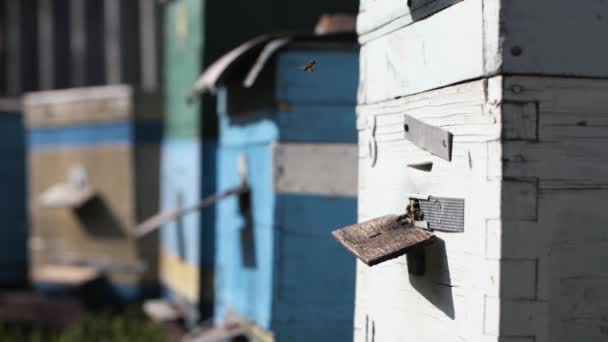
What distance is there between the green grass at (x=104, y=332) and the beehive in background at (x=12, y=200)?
128 inches

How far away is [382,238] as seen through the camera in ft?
11.6

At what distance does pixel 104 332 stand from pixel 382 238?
6612mm

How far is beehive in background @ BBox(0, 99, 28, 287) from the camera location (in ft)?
44.3

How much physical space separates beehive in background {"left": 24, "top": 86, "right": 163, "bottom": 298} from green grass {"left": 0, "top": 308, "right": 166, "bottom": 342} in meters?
0.77

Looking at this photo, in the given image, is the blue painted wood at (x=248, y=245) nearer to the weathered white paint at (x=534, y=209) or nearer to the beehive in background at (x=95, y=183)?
the weathered white paint at (x=534, y=209)

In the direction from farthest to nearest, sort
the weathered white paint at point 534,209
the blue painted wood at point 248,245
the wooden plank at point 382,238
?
the blue painted wood at point 248,245 → the wooden plank at point 382,238 → the weathered white paint at point 534,209

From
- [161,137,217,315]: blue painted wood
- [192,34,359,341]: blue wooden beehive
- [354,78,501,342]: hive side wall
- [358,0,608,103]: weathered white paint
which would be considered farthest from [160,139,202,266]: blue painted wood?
[358,0,608,103]: weathered white paint

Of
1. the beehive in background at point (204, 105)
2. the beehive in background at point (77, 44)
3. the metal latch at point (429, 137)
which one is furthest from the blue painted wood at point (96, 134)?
the metal latch at point (429, 137)

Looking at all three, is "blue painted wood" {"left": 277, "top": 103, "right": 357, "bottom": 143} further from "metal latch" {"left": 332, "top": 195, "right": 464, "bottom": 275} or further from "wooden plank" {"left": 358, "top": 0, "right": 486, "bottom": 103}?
"metal latch" {"left": 332, "top": 195, "right": 464, "bottom": 275}

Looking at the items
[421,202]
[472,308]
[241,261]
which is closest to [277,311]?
[241,261]

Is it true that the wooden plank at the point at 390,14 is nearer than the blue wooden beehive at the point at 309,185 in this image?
Yes

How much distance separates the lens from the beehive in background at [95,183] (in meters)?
10.8

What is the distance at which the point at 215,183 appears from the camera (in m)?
9.18

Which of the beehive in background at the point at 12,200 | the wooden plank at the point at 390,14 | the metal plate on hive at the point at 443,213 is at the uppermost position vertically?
the wooden plank at the point at 390,14
